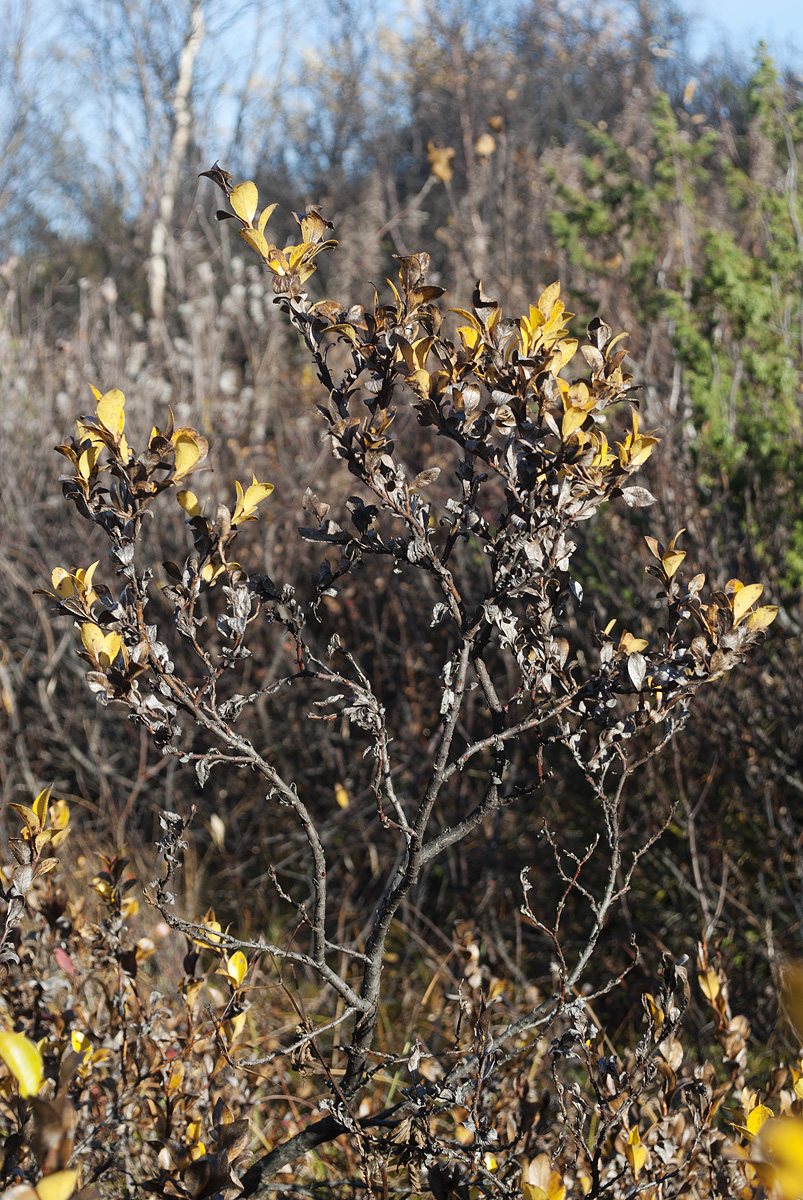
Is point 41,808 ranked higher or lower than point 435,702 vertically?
higher

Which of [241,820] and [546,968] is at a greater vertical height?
[241,820]

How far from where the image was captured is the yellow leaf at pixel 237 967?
4.06ft

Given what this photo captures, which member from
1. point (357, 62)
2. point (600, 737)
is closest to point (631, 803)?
point (600, 737)

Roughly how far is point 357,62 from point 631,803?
1133 cm

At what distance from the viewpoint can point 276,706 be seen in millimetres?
3295

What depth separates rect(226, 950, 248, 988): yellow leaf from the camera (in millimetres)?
1236

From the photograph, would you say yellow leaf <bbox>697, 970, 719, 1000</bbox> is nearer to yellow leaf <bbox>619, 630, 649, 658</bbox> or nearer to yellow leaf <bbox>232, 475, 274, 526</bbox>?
yellow leaf <bbox>619, 630, 649, 658</bbox>

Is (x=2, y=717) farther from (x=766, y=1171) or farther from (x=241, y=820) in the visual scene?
(x=766, y=1171)

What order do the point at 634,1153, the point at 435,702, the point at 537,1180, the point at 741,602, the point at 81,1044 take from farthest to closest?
the point at 435,702, the point at 81,1044, the point at 634,1153, the point at 741,602, the point at 537,1180

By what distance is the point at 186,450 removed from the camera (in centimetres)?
104

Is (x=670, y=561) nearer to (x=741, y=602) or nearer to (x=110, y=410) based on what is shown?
(x=741, y=602)

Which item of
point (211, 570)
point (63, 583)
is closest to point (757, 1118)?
point (211, 570)

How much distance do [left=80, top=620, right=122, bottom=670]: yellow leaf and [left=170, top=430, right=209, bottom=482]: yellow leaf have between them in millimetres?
211

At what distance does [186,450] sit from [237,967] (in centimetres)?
75
